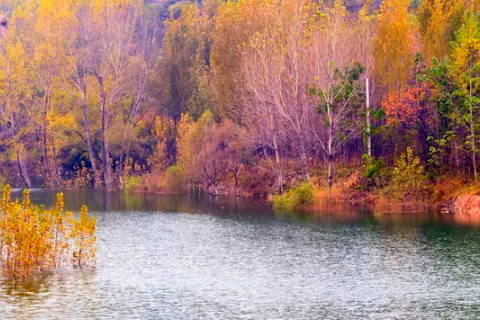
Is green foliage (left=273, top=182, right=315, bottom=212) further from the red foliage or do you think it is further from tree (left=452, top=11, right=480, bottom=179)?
tree (left=452, top=11, right=480, bottom=179)

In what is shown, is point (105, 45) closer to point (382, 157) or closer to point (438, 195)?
point (382, 157)

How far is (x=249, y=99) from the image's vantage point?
7325cm

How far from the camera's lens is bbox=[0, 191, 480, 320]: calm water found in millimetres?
28859

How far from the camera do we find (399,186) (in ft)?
196

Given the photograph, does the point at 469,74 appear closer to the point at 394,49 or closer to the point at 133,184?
the point at 394,49

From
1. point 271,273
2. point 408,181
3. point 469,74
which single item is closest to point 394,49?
point 469,74

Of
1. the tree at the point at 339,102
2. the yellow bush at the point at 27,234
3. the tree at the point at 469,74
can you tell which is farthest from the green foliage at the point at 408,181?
the yellow bush at the point at 27,234

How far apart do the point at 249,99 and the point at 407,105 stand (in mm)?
16385

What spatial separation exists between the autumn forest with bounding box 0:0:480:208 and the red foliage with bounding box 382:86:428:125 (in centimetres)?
11

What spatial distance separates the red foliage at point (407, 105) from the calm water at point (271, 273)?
9.91 metres

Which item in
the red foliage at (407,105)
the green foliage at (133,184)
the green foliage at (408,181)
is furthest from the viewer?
the green foliage at (133,184)

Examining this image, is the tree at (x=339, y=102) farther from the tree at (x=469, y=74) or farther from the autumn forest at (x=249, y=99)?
the tree at (x=469, y=74)

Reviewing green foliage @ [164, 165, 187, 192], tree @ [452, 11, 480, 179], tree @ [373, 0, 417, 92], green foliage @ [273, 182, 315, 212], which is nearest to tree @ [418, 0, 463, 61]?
tree @ [373, 0, 417, 92]

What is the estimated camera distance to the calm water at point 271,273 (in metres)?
28.9
